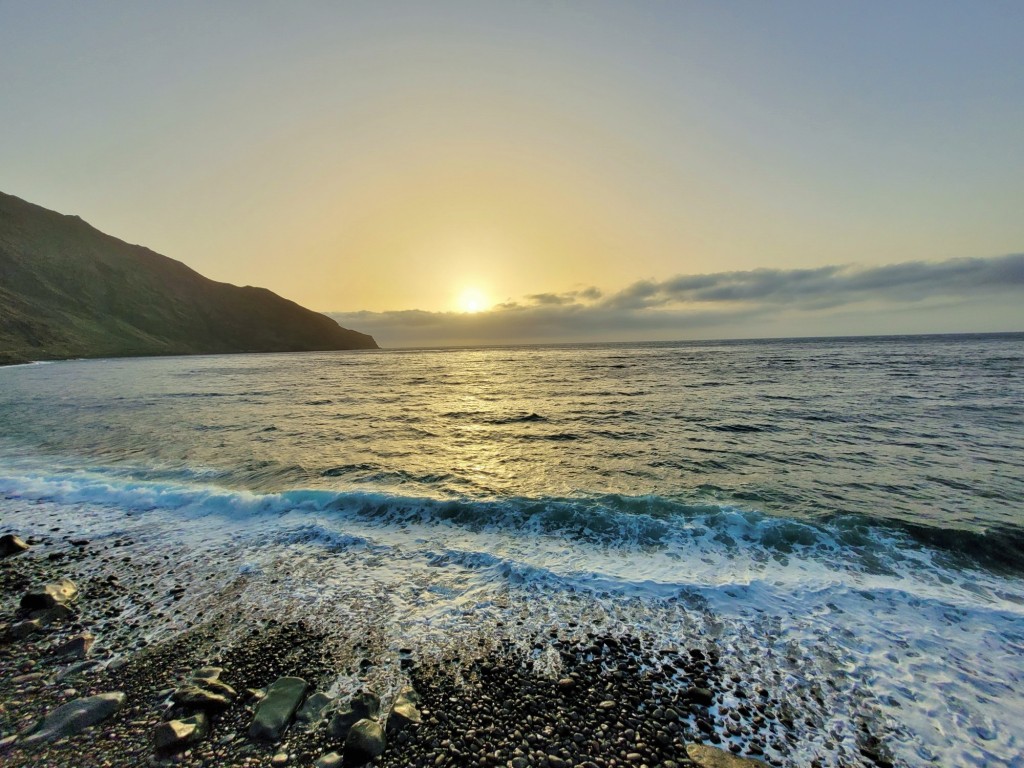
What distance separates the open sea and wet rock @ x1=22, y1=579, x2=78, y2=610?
1.45 metres

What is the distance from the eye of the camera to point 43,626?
24.7 ft

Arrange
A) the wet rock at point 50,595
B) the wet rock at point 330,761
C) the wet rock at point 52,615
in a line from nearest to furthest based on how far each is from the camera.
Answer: the wet rock at point 330,761
the wet rock at point 52,615
the wet rock at point 50,595

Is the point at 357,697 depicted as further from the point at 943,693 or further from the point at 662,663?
the point at 943,693

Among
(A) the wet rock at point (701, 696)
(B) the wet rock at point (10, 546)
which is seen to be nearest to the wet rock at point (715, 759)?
(A) the wet rock at point (701, 696)

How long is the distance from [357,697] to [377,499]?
8.41 metres

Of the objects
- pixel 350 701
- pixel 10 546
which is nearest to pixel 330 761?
pixel 350 701

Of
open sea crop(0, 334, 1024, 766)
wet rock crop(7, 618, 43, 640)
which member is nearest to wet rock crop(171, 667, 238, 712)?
open sea crop(0, 334, 1024, 766)

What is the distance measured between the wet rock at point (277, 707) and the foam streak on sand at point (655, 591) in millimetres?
1219

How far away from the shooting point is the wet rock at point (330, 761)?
4906mm

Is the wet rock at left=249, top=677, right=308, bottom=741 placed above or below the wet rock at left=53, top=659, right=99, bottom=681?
below

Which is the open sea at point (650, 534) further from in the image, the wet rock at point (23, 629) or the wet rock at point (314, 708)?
the wet rock at point (23, 629)

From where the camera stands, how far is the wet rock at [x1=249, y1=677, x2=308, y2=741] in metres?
5.36

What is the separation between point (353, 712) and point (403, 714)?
70 cm

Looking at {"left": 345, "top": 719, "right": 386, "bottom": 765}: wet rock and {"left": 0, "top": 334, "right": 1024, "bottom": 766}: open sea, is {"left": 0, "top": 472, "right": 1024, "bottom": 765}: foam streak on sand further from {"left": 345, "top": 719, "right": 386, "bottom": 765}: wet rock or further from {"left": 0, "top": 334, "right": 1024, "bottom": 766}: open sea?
{"left": 345, "top": 719, "right": 386, "bottom": 765}: wet rock
